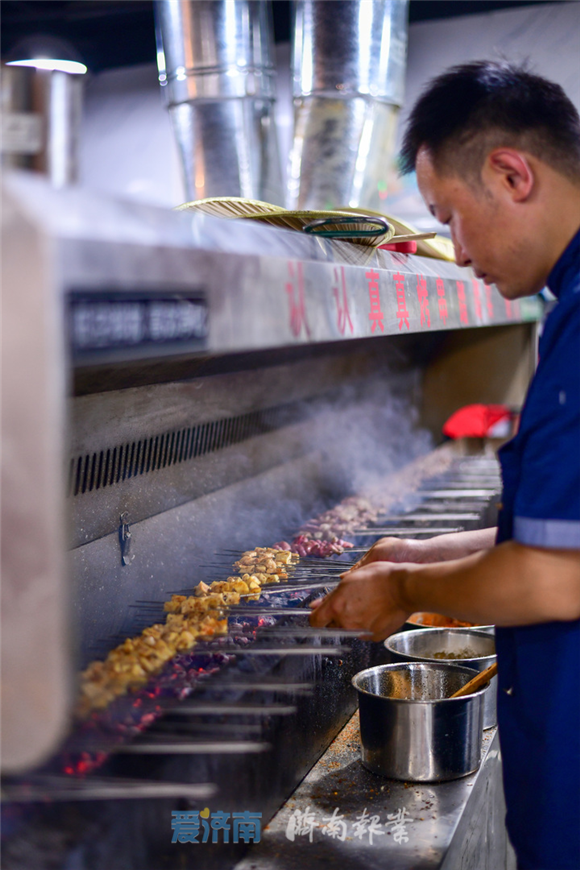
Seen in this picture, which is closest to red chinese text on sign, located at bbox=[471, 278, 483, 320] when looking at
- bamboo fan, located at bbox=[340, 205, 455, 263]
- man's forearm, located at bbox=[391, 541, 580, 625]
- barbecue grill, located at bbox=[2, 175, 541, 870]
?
barbecue grill, located at bbox=[2, 175, 541, 870]

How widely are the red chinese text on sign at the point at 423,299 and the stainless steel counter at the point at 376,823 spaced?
121 cm

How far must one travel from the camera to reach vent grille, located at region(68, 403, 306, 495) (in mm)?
1921

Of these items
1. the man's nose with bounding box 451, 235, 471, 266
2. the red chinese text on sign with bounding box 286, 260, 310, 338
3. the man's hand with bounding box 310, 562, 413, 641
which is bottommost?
the man's hand with bounding box 310, 562, 413, 641

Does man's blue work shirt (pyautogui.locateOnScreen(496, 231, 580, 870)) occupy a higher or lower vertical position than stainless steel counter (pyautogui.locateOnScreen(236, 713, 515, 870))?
higher

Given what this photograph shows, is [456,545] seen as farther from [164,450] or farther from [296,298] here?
[164,450]

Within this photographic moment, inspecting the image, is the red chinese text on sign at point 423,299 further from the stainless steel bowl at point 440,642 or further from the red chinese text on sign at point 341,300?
the stainless steel bowl at point 440,642

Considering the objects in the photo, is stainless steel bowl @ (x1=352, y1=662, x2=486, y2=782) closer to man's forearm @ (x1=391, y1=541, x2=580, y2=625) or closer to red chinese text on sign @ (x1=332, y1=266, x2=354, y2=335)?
man's forearm @ (x1=391, y1=541, x2=580, y2=625)

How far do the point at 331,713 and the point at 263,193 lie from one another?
98.7 inches

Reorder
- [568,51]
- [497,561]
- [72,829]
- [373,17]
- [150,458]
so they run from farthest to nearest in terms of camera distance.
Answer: [568,51] < [373,17] < [150,458] < [497,561] < [72,829]

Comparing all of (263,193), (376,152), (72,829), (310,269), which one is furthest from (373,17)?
(72,829)

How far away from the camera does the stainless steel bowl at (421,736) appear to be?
1.91 metres

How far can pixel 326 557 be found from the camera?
8.34 feet

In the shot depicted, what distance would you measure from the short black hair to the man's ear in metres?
0.02

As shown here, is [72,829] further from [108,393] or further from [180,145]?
[180,145]
